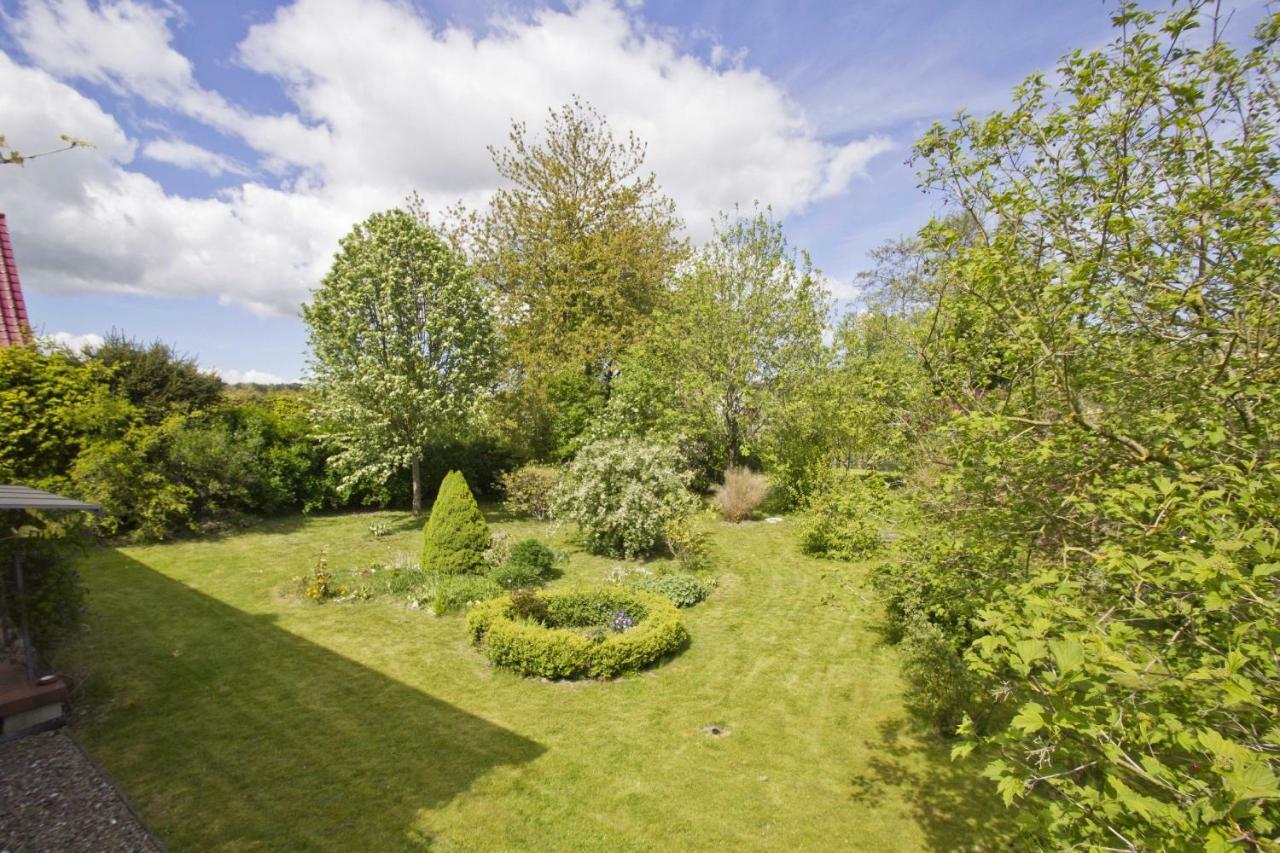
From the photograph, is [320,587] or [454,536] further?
[454,536]

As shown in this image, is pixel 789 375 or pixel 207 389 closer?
pixel 207 389

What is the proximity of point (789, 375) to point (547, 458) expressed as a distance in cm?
944

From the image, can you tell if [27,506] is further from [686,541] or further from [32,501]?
[686,541]

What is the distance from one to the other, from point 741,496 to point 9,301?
20240 mm

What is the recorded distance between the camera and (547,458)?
853 inches

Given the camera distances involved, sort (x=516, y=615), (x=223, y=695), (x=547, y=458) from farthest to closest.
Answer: (x=547, y=458), (x=516, y=615), (x=223, y=695)

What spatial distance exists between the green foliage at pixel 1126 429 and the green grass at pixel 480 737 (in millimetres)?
2449

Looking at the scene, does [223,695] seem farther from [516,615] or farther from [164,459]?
[164,459]

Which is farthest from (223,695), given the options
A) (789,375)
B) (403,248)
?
(789,375)

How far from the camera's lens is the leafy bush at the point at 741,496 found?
58.7 ft

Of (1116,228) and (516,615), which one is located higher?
(1116,228)

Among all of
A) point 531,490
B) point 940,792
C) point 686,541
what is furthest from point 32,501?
point 531,490

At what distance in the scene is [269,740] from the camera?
660 cm

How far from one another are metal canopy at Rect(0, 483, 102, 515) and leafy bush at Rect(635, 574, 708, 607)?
844 cm
